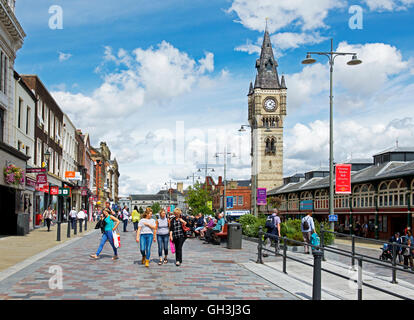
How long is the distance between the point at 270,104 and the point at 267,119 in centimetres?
412

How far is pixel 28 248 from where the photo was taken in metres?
19.4

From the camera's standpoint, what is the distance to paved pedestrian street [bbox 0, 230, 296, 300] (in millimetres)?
9375

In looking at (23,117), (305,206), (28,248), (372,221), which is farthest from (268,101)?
(28,248)

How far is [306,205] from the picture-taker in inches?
2120

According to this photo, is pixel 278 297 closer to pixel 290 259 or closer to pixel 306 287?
pixel 306 287

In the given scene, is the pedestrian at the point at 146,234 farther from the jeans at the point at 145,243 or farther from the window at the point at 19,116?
the window at the point at 19,116

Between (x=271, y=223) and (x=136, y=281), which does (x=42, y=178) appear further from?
(x=136, y=281)

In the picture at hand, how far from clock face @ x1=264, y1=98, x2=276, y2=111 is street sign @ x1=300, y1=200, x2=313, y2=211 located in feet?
229

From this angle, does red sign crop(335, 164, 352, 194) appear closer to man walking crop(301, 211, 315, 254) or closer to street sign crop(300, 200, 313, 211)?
man walking crop(301, 211, 315, 254)

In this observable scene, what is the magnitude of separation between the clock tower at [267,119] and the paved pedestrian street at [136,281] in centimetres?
9705

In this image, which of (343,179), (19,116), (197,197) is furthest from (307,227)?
(197,197)

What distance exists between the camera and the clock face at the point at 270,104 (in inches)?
4857

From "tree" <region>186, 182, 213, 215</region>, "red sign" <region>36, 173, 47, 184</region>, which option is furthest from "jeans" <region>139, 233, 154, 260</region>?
"tree" <region>186, 182, 213, 215</region>

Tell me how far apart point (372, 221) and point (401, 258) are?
2685cm
